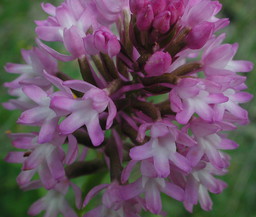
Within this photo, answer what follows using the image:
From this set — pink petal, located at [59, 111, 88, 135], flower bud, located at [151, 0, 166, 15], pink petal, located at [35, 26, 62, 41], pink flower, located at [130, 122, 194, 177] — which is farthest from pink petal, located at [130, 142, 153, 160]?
pink petal, located at [35, 26, 62, 41]

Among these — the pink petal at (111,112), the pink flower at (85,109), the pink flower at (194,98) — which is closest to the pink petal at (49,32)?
the pink flower at (85,109)

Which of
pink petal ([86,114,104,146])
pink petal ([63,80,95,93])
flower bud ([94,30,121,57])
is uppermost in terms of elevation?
flower bud ([94,30,121,57])

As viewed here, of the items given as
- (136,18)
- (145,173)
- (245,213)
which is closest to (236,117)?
(145,173)

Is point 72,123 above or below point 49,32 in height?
below

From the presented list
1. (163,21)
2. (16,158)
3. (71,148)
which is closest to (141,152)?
(71,148)

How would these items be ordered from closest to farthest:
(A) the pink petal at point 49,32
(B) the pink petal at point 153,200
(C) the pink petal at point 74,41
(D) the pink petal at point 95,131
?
(D) the pink petal at point 95,131 < (B) the pink petal at point 153,200 < (C) the pink petal at point 74,41 < (A) the pink petal at point 49,32

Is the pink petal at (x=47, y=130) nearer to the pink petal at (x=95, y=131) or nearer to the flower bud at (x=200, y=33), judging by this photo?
the pink petal at (x=95, y=131)

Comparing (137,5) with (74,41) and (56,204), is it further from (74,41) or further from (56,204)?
(56,204)

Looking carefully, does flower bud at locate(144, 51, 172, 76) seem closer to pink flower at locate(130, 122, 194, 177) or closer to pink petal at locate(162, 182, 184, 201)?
pink flower at locate(130, 122, 194, 177)
